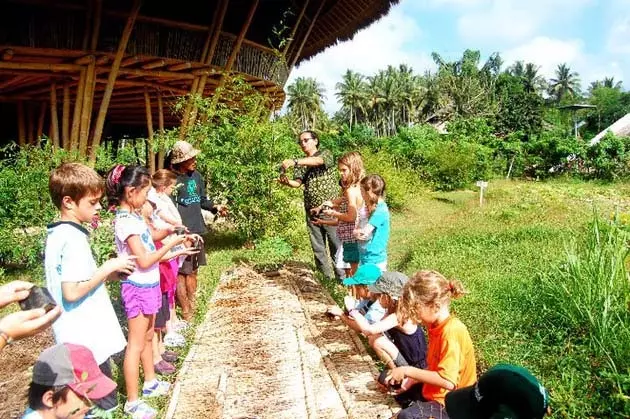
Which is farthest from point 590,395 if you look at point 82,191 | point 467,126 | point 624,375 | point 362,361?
point 467,126

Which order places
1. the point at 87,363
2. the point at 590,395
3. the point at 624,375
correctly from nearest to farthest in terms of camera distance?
1. the point at 87,363
2. the point at 624,375
3. the point at 590,395

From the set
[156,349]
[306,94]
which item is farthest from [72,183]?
[306,94]

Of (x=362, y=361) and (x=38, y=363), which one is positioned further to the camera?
(x=362, y=361)

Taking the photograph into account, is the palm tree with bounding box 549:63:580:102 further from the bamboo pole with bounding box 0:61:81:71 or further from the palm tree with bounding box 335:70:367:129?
the bamboo pole with bounding box 0:61:81:71

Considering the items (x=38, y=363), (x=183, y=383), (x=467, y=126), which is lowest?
(x=183, y=383)

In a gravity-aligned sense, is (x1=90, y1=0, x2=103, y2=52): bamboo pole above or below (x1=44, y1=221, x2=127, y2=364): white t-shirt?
above

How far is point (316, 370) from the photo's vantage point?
3.85 m

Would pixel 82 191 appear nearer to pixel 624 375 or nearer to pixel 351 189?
pixel 351 189

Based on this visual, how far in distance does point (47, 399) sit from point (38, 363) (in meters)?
0.13

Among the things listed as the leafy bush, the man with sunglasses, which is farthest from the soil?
the leafy bush

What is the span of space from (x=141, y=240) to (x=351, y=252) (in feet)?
8.33

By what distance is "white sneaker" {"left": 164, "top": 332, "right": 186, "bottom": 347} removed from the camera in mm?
4560

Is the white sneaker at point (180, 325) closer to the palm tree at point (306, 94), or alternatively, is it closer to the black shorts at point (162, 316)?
the black shorts at point (162, 316)

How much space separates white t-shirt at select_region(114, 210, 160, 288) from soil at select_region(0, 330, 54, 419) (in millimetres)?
1401
